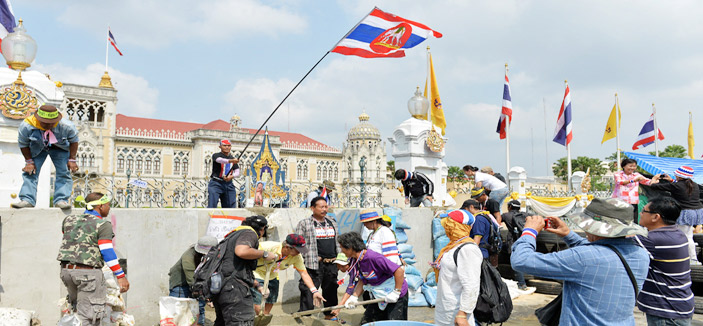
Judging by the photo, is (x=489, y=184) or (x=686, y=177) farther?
(x=489, y=184)

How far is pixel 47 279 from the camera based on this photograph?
557 cm

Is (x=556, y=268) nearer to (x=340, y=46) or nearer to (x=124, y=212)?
(x=124, y=212)

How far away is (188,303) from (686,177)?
657 centimetres

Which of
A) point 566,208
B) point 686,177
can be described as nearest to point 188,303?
point 686,177

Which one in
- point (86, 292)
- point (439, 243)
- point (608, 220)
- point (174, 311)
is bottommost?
point (174, 311)

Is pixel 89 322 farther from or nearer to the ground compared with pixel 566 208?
nearer to the ground

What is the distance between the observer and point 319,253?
21.3 feet

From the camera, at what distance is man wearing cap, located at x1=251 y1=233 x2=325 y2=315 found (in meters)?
5.32

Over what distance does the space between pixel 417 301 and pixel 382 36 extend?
514cm

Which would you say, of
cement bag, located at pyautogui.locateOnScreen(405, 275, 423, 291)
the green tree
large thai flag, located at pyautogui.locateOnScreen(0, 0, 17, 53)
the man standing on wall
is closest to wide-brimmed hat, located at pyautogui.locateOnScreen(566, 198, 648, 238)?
the man standing on wall

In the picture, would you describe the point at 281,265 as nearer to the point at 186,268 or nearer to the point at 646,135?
the point at 186,268

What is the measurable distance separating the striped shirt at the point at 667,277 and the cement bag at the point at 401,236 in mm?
5077

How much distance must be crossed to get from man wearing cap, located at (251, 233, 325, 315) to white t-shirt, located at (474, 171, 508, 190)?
408 cm

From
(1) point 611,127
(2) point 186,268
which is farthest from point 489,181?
(1) point 611,127
